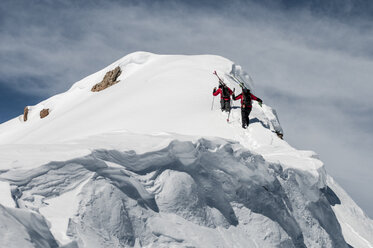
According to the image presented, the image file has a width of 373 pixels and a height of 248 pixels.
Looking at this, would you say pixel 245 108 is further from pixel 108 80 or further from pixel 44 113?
pixel 44 113

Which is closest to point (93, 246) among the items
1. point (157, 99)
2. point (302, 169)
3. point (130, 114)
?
point (302, 169)

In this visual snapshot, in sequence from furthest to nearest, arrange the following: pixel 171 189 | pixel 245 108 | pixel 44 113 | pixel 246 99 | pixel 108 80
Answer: pixel 44 113 → pixel 108 80 → pixel 246 99 → pixel 245 108 → pixel 171 189

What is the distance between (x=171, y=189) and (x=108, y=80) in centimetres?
2245

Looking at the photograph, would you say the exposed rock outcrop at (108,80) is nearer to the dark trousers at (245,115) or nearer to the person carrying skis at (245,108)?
the person carrying skis at (245,108)

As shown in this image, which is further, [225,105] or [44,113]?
[44,113]

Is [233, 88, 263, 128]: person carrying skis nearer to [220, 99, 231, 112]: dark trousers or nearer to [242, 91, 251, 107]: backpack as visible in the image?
[242, 91, 251, 107]: backpack

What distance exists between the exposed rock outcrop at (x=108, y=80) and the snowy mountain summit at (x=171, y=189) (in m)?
12.8

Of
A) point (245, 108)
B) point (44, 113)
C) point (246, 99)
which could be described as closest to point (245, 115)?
point (245, 108)

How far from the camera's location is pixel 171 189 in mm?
8070

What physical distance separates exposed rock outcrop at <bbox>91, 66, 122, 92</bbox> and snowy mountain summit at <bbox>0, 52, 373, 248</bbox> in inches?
505

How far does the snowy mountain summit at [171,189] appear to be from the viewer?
249 inches

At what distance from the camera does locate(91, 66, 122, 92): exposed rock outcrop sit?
94.5 ft

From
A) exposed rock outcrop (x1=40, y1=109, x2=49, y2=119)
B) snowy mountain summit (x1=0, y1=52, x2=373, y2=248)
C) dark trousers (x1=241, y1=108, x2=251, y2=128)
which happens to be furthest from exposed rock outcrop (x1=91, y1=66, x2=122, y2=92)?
dark trousers (x1=241, y1=108, x2=251, y2=128)

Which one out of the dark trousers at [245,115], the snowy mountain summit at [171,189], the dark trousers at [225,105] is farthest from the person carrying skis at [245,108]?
the dark trousers at [225,105]
